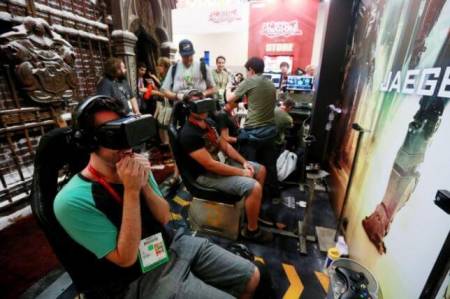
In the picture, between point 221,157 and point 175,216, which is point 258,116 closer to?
point 221,157

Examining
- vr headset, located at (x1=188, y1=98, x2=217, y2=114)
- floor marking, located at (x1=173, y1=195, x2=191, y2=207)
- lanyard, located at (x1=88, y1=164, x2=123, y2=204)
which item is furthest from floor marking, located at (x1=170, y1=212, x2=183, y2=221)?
lanyard, located at (x1=88, y1=164, x2=123, y2=204)

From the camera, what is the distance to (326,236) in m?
2.10

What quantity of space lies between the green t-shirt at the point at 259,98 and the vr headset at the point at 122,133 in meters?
1.78

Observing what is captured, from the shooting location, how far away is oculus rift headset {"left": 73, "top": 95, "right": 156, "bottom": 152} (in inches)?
30.2

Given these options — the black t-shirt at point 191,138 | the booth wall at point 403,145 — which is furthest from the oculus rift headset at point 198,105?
the booth wall at point 403,145

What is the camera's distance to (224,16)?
7250 mm

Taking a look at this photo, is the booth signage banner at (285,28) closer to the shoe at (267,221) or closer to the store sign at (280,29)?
the store sign at (280,29)

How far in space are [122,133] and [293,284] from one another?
1612 mm

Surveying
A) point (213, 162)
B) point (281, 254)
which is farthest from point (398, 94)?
point (281, 254)

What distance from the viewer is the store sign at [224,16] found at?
7.05 metres

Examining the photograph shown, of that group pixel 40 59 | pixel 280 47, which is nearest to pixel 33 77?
pixel 40 59

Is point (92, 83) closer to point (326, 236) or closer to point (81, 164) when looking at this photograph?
point (81, 164)

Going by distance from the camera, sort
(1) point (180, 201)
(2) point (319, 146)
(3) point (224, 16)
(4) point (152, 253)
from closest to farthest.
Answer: (4) point (152, 253) < (1) point (180, 201) < (2) point (319, 146) < (3) point (224, 16)

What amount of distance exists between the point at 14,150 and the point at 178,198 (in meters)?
1.84
